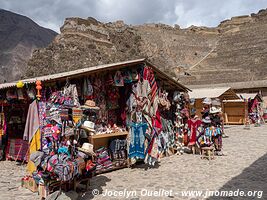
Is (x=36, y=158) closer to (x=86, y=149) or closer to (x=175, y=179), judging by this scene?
(x=86, y=149)

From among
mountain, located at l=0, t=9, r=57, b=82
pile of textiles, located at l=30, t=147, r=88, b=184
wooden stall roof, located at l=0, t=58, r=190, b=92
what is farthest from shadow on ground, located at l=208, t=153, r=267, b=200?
mountain, located at l=0, t=9, r=57, b=82

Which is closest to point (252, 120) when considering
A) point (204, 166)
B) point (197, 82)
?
point (197, 82)

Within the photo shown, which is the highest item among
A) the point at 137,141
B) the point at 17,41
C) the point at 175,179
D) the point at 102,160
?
the point at 17,41

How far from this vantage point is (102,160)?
6.62m

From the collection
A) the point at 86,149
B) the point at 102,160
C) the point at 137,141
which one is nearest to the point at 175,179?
the point at 137,141

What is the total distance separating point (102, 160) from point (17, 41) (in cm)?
6534

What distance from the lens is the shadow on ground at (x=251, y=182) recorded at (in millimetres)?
4953

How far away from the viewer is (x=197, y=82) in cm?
2975

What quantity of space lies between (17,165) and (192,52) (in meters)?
41.5

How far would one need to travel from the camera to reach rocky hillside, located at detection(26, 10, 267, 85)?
32844mm

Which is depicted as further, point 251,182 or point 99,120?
point 99,120

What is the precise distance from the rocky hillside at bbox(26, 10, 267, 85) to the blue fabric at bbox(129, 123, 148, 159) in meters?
23.9

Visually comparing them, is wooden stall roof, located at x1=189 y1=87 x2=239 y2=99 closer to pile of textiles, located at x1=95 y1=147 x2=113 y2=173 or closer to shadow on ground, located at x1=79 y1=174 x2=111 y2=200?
pile of textiles, located at x1=95 y1=147 x2=113 y2=173

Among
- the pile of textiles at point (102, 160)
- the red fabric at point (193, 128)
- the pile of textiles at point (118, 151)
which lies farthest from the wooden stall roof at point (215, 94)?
the pile of textiles at point (102, 160)
